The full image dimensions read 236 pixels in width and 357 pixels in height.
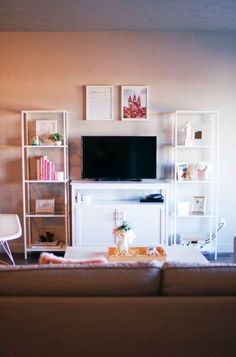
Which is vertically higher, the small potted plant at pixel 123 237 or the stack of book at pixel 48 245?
the small potted plant at pixel 123 237

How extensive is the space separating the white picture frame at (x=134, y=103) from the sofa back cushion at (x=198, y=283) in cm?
325

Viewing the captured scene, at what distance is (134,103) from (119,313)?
3.47 m

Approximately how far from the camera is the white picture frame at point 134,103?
16.0ft

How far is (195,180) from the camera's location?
4762mm

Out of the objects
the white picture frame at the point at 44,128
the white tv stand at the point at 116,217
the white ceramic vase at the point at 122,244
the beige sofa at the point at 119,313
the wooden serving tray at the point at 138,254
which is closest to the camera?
the beige sofa at the point at 119,313

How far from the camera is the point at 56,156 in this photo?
4984 millimetres

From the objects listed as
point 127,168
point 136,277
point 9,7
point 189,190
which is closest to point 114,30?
point 9,7

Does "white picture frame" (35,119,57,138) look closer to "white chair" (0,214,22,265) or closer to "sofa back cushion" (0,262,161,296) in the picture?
"white chair" (0,214,22,265)

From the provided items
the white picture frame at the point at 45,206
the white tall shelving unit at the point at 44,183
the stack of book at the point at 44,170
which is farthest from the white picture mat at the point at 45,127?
the white picture frame at the point at 45,206

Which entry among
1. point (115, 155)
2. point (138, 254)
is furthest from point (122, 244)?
point (115, 155)

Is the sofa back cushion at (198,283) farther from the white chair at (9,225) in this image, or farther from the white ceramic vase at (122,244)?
the white chair at (9,225)

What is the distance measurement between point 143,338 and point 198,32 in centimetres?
410

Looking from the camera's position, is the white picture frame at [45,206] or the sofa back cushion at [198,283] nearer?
the sofa back cushion at [198,283]

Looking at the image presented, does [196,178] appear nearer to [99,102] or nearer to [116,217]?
[116,217]
